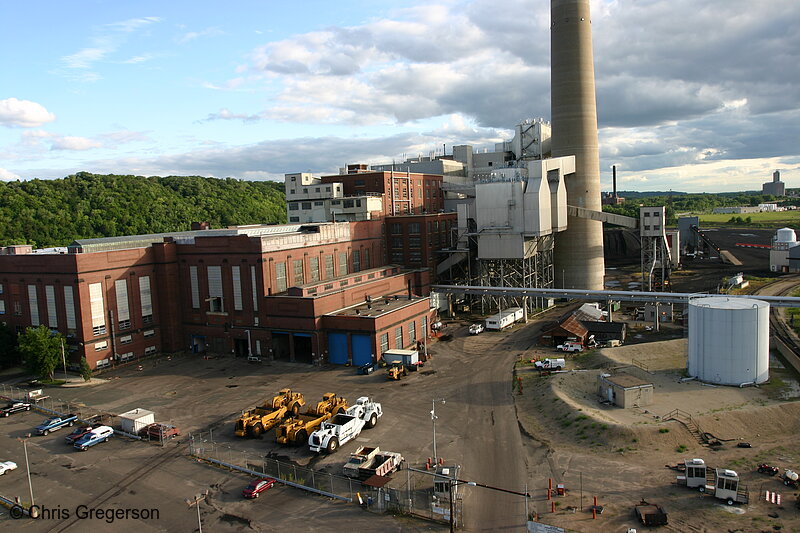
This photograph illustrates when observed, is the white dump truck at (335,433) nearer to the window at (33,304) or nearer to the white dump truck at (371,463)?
the white dump truck at (371,463)

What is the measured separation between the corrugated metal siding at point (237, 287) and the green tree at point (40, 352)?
18.6 m

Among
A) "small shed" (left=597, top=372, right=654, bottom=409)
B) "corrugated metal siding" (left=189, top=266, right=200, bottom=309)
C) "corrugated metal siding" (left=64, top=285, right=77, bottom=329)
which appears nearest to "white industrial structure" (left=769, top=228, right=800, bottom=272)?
"small shed" (left=597, top=372, right=654, bottom=409)

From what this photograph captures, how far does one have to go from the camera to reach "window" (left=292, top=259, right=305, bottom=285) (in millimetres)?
71450

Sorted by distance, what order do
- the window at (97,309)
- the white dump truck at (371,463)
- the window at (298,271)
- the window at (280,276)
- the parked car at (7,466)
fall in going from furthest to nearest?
the window at (298,271) → the window at (280,276) → the window at (97,309) → the parked car at (7,466) → the white dump truck at (371,463)

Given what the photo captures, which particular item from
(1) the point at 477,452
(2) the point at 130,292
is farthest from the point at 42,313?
(1) the point at 477,452

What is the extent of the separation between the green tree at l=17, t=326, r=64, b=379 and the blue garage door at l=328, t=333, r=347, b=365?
91.3ft

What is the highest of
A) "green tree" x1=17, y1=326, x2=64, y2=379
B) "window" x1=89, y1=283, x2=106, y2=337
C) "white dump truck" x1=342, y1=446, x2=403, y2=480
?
"window" x1=89, y1=283, x2=106, y2=337

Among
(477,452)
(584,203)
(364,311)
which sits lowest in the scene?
(477,452)

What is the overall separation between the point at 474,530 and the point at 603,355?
3421 cm

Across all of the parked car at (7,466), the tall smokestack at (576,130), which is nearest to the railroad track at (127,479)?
the parked car at (7,466)

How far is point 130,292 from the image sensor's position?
219ft

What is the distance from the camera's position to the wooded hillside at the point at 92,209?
14575cm

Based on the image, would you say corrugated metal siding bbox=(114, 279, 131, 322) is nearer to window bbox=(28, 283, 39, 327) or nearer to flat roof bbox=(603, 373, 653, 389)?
window bbox=(28, 283, 39, 327)

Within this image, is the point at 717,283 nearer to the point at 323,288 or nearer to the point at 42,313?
the point at 323,288
